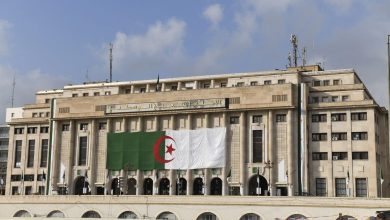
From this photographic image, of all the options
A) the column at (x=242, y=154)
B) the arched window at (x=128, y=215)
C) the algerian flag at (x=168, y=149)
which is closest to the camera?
the arched window at (x=128, y=215)

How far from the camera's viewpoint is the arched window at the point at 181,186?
93.4 m

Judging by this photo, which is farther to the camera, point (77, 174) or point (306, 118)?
point (77, 174)

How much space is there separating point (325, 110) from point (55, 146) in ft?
152

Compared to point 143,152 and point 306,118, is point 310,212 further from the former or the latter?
Answer: point 143,152

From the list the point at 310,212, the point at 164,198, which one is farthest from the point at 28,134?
the point at 310,212

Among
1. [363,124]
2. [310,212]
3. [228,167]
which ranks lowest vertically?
[310,212]

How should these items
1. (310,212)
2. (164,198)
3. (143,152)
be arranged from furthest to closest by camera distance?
1. (143,152)
2. (164,198)
3. (310,212)

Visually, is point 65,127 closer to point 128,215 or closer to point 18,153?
point 18,153

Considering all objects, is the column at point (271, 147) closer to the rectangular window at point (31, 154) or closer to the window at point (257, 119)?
the window at point (257, 119)

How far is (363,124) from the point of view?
280 feet

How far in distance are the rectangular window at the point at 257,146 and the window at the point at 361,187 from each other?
14486 mm

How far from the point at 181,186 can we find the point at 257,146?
45.7 ft

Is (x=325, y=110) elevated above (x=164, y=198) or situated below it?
above

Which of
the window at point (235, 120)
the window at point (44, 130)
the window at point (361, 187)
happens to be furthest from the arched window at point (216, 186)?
the window at point (44, 130)
